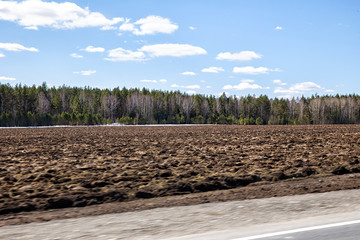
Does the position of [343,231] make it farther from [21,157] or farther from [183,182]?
[21,157]

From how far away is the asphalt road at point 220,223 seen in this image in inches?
212

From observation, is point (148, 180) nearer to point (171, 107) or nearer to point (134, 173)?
point (134, 173)

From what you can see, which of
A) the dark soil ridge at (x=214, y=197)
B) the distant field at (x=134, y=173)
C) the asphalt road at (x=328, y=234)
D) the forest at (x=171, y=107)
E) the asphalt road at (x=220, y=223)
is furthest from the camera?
the forest at (x=171, y=107)

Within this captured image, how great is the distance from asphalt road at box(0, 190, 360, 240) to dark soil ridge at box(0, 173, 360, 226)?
0.47 meters

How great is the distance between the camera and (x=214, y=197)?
8.68 meters

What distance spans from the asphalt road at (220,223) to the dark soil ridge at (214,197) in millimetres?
470

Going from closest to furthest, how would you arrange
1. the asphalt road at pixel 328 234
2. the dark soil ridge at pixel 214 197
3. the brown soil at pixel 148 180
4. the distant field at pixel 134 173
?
the asphalt road at pixel 328 234, the dark soil ridge at pixel 214 197, the brown soil at pixel 148 180, the distant field at pixel 134 173

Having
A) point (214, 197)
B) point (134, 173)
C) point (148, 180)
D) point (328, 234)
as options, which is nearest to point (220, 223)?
point (328, 234)

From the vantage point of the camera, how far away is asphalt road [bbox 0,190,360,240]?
17.7 ft

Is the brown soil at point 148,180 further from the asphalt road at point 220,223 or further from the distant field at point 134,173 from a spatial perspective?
the asphalt road at point 220,223

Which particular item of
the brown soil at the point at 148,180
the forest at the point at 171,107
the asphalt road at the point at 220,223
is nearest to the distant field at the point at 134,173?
the brown soil at the point at 148,180

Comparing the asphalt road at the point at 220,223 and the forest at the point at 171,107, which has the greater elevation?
the forest at the point at 171,107

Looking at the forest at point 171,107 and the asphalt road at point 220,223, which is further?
the forest at point 171,107

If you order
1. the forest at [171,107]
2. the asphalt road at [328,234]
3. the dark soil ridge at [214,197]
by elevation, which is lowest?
the dark soil ridge at [214,197]
